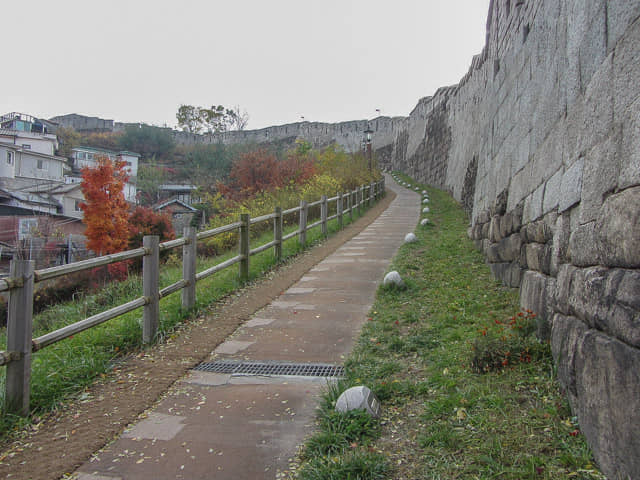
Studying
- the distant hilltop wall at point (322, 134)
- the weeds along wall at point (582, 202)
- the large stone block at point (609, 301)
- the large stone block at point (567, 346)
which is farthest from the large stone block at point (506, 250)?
the distant hilltop wall at point (322, 134)

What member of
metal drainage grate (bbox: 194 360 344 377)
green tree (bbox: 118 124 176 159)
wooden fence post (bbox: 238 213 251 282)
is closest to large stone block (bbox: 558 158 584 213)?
metal drainage grate (bbox: 194 360 344 377)

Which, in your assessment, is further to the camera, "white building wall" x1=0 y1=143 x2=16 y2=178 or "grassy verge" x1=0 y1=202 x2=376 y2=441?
"white building wall" x1=0 y1=143 x2=16 y2=178

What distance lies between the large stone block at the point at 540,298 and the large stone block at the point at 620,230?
39.9 inches

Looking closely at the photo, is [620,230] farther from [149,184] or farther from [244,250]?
[149,184]

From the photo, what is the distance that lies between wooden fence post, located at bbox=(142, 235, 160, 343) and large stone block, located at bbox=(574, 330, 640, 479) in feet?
10.8

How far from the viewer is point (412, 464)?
2.23 m

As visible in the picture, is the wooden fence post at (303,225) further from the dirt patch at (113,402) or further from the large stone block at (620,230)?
the large stone block at (620,230)

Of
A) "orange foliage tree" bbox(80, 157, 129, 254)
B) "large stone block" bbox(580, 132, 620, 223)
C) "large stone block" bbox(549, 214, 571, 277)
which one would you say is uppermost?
"large stone block" bbox(580, 132, 620, 223)

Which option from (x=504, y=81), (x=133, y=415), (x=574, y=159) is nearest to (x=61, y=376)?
(x=133, y=415)

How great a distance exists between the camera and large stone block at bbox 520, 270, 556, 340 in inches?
123

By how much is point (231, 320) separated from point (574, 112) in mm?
3472

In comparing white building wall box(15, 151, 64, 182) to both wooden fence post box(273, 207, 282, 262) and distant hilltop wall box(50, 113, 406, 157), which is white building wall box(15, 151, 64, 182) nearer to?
distant hilltop wall box(50, 113, 406, 157)

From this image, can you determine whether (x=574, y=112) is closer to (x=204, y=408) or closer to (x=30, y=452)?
(x=204, y=408)

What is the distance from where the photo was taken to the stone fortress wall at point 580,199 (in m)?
1.75
